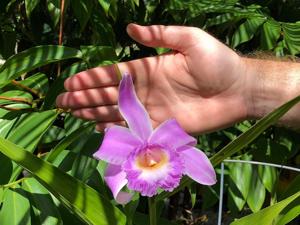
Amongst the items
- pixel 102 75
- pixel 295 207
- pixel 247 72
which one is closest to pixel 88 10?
pixel 102 75

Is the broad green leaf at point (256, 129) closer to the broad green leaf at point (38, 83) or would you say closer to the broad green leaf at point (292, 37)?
the broad green leaf at point (38, 83)

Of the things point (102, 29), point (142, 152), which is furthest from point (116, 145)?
point (102, 29)

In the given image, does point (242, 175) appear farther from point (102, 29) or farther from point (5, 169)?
point (5, 169)

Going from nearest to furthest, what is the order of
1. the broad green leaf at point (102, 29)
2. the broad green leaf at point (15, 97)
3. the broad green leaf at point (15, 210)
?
the broad green leaf at point (15, 210), the broad green leaf at point (15, 97), the broad green leaf at point (102, 29)

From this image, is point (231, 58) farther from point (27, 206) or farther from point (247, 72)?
point (27, 206)

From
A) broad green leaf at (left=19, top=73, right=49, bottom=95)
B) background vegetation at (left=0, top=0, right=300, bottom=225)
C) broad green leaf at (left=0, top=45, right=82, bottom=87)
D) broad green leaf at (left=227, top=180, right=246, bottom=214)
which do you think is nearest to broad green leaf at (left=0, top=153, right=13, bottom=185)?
background vegetation at (left=0, top=0, right=300, bottom=225)

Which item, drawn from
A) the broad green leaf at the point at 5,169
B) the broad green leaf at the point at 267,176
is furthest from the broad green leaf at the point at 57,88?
the broad green leaf at the point at 267,176
